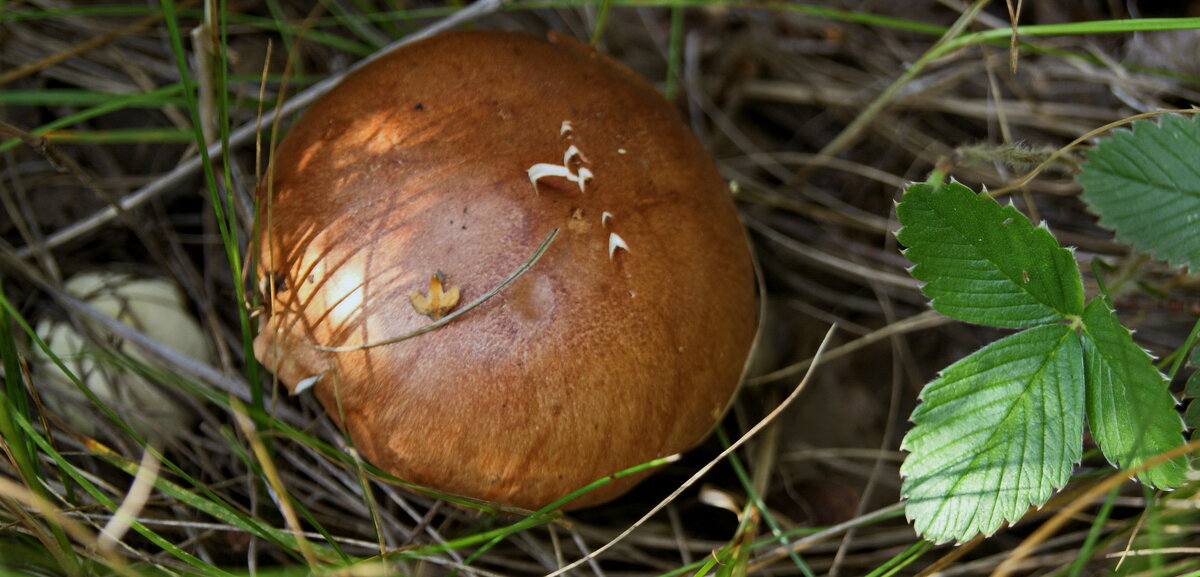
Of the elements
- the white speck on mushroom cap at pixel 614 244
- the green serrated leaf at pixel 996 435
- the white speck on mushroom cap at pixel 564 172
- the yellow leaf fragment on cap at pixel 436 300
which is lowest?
the green serrated leaf at pixel 996 435

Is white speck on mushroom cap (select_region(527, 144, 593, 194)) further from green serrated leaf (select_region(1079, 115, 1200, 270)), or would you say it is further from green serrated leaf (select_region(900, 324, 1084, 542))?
green serrated leaf (select_region(1079, 115, 1200, 270))

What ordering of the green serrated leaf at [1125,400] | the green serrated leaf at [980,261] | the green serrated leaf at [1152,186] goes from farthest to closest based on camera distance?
the green serrated leaf at [1152,186] < the green serrated leaf at [980,261] < the green serrated leaf at [1125,400]

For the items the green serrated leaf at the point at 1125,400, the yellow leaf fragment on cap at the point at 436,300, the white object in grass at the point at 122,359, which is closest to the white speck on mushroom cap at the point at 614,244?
the yellow leaf fragment on cap at the point at 436,300

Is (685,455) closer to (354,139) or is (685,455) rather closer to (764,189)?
(764,189)

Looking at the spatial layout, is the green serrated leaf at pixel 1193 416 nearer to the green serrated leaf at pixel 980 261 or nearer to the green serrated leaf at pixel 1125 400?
the green serrated leaf at pixel 1125 400

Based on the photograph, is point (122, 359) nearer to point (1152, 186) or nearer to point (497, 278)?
point (497, 278)

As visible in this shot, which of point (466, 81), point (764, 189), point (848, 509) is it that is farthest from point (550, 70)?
point (848, 509)

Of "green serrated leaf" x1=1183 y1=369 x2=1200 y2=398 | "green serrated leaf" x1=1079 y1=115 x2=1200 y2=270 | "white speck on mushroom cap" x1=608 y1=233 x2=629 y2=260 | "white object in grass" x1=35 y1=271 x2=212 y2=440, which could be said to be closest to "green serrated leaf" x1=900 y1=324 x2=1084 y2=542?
"green serrated leaf" x1=1183 y1=369 x2=1200 y2=398
